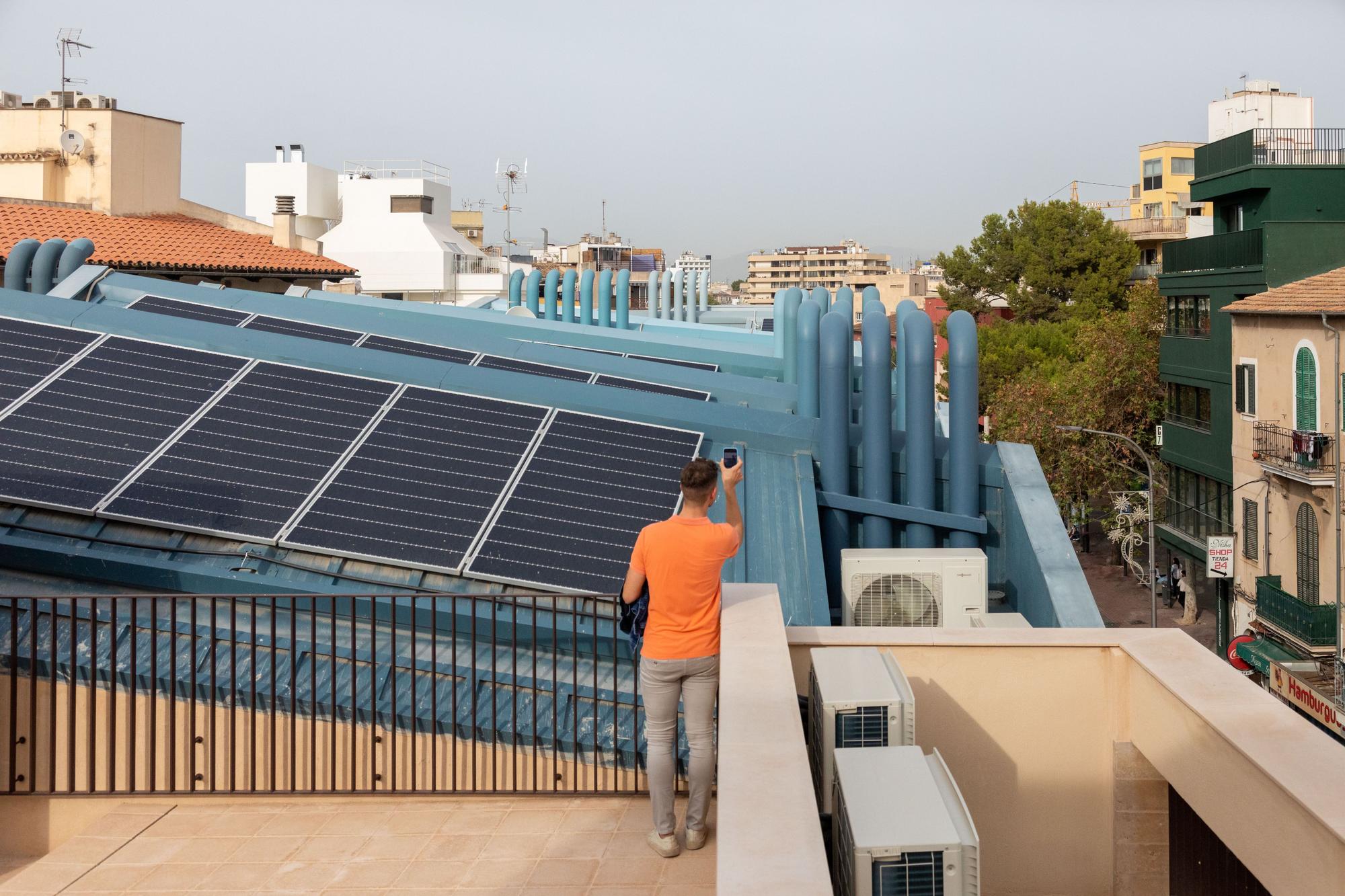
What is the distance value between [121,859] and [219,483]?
383cm

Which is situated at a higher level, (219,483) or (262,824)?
(219,483)

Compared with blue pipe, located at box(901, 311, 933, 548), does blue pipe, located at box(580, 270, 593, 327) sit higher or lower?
higher

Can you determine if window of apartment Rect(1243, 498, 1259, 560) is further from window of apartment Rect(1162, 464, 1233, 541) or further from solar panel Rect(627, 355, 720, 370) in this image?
solar panel Rect(627, 355, 720, 370)

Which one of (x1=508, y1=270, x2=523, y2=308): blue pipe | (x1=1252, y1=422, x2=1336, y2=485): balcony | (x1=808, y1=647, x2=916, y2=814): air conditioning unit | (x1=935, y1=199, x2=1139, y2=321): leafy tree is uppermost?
(x1=935, y1=199, x2=1139, y2=321): leafy tree

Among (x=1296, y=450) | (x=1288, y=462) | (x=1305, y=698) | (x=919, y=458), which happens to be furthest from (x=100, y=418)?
(x=1288, y=462)

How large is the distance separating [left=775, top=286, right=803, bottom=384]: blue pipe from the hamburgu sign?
55.1 ft

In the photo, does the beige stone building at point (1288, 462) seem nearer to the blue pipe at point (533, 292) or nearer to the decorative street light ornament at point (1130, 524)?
the decorative street light ornament at point (1130, 524)

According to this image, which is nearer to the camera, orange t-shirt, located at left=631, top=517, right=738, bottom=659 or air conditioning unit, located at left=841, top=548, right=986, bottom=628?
orange t-shirt, located at left=631, top=517, right=738, bottom=659

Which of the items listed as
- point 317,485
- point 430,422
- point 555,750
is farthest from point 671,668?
point 430,422

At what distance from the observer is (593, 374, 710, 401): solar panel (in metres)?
14.5

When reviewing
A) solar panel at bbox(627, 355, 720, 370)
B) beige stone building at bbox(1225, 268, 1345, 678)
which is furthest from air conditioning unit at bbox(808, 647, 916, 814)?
beige stone building at bbox(1225, 268, 1345, 678)

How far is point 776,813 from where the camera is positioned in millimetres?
4082

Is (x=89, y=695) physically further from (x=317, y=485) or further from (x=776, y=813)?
(x=776, y=813)

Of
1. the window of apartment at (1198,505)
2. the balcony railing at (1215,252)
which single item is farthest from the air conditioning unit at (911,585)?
the balcony railing at (1215,252)
